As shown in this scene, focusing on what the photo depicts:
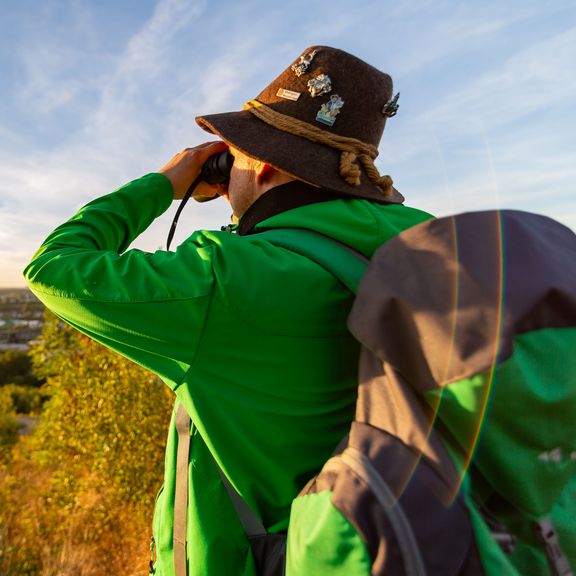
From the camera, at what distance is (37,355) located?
406 inches

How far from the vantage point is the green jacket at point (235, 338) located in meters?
1.09

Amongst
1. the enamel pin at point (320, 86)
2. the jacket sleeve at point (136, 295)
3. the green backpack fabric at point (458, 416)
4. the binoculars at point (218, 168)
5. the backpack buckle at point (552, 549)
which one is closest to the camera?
the green backpack fabric at point (458, 416)

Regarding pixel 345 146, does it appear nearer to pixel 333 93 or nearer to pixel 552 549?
pixel 333 93

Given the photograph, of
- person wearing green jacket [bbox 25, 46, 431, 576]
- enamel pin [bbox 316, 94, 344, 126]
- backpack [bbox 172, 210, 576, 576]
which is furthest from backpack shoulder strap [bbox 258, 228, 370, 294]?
enamel pin [bbox 316, 94, 344, 126]

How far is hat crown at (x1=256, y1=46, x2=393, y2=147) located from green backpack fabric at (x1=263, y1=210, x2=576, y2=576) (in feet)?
1.85

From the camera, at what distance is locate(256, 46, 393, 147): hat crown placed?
140 cm

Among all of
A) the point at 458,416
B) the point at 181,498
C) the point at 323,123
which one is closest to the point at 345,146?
the point at 323,123

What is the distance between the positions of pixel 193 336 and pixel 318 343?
28cm

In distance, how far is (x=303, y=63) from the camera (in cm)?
143

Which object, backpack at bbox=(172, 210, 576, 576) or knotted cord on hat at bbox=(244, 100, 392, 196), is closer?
backpack at bbox=(172, 210, 576, 576)

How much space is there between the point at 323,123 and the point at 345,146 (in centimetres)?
9

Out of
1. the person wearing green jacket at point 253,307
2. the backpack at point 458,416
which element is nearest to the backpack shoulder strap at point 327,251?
the person wearing green jacket at point 253,307

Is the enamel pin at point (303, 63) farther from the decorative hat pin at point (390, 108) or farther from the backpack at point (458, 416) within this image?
the backpack at point (458, 416)

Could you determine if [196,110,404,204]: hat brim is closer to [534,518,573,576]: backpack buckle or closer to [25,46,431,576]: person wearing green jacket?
[25,46,431,576]: person wearing green jacket
